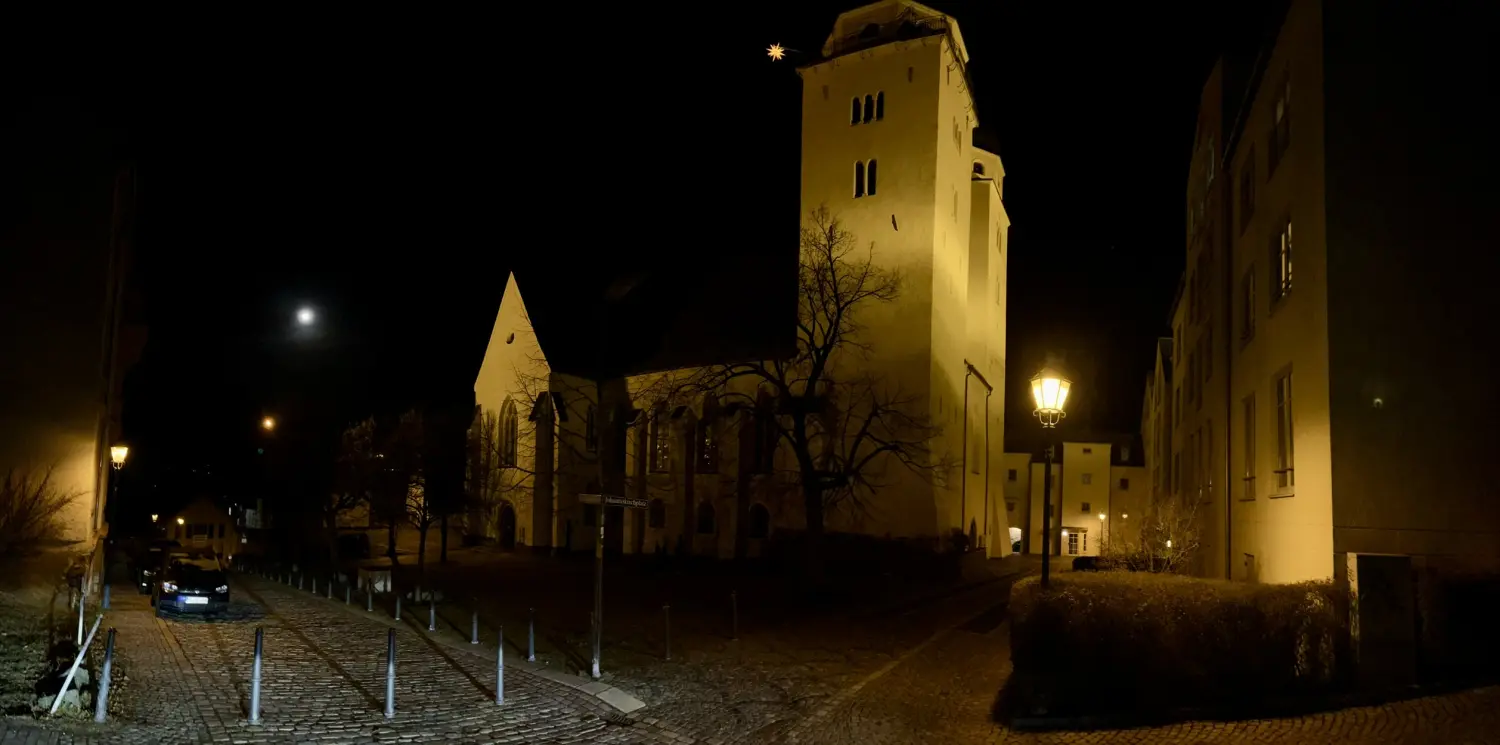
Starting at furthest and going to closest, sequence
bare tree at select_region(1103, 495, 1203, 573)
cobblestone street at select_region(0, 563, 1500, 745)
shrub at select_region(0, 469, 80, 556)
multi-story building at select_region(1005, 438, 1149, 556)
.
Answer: multi-story building at select_region(1005, 438, 1149, 556)
bare tree at select_region(1103, 495, 1203, 573)
shrub at select_region(0, 469, 80, 556)
cobblestone street at select_region(0, 563, 1500, 745)

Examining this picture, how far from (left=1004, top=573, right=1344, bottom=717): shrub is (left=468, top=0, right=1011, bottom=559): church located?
2080 centimetres

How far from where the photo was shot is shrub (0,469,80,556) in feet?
69.4

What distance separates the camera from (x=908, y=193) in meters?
43.5

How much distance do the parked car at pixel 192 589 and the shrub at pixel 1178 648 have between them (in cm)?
1765

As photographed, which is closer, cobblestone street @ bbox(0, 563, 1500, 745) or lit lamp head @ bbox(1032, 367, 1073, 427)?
cobblestone street @ bbox(0, 563, 1500, 745)

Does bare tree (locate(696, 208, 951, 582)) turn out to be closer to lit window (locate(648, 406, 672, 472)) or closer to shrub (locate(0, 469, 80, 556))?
lit window (locate(648, 406, 672, 472))

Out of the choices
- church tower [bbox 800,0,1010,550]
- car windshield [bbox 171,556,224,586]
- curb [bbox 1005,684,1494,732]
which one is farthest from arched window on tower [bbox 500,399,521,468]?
curb [bbox 1005,684,1494,732]

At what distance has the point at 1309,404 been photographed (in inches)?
593

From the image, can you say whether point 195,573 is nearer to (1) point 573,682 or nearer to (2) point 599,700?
(1) point 573,682

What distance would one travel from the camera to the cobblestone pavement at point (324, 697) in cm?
1164

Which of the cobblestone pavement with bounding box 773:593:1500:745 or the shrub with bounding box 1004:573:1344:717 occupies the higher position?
A: the shrub with bounding box 1004:573:1344:717

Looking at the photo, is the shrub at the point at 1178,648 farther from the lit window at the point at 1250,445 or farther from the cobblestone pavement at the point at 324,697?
the lit window at the point at 1250,445

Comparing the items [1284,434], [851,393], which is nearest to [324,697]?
[1284,434]

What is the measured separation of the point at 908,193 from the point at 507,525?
28.6 m
